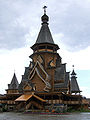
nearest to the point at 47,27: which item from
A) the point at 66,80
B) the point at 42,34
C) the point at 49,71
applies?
the point at 42,34

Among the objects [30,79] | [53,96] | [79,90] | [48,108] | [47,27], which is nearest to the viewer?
[48,108]

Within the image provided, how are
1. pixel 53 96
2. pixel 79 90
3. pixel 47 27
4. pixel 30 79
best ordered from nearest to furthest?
pixel 53 96
pixel 30 79
pixel 79 90
pixel 47 27

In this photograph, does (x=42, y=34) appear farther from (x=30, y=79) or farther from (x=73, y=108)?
(x=73, y=108)

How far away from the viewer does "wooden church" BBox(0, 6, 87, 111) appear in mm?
33219

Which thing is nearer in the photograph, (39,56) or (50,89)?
(50,89)

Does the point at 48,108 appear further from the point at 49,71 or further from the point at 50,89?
the point at 49,71

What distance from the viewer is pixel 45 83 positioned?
35500mm

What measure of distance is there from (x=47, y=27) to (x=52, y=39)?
3.52m

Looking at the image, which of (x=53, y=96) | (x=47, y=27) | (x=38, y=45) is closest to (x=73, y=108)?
(x=53, y=96)

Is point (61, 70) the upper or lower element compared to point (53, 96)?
upper

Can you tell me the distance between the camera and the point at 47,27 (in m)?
43.1

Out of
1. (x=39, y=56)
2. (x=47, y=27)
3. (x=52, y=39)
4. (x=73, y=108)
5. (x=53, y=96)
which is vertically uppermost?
(x=47, y=27)

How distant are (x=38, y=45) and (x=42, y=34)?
318 cm

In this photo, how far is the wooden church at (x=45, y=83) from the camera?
3322cm
